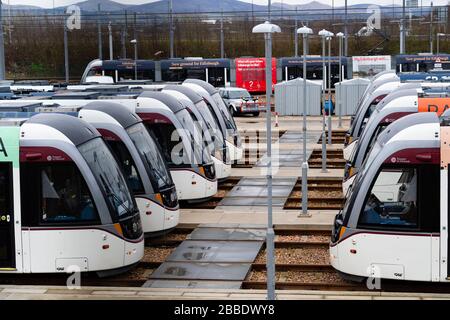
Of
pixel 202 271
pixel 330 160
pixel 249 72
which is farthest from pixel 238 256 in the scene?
pixel 249 72

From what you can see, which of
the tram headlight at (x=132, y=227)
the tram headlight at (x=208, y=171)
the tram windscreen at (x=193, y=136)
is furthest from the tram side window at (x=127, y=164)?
the tram headlight at (x=208, y=171)

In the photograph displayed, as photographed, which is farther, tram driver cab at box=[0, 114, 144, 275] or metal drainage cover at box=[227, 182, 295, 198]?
metal drainage cover at box=[227, 182, 295, 198]

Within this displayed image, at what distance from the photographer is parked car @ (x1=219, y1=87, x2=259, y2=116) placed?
49625mm

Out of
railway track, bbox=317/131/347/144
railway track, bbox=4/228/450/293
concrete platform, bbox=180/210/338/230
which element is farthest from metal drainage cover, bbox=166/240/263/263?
railway track, bbox=317/131/347/144

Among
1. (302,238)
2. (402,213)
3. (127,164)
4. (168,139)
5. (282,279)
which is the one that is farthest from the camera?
(168,139)

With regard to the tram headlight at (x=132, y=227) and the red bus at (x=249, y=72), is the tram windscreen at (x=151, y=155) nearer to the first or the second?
the tram headlight at (x=132, y=227)

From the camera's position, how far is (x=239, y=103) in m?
49.6

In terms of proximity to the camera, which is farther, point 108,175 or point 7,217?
point 108,175

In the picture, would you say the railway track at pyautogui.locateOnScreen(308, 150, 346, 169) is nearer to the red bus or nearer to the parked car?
the parked car

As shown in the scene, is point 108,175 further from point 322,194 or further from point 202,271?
point 322,194

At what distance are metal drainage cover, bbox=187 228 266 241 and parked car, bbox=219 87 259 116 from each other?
29.4 meters

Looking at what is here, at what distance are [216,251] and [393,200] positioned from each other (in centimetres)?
489
